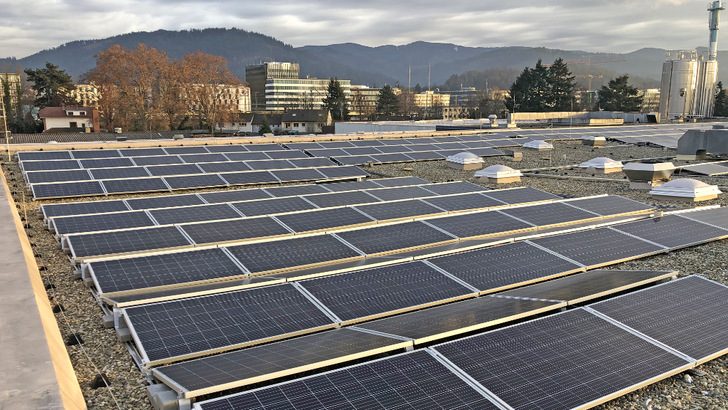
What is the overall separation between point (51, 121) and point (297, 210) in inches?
3382

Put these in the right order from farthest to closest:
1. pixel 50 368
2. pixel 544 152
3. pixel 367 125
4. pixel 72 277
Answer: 1. pixel 367 125
2. pixel 544 152
3. pixel 72 277
4. pixel 50 368

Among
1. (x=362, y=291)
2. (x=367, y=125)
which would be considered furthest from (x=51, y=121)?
(x=362, y=291)

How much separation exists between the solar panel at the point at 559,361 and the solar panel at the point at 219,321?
116 inches

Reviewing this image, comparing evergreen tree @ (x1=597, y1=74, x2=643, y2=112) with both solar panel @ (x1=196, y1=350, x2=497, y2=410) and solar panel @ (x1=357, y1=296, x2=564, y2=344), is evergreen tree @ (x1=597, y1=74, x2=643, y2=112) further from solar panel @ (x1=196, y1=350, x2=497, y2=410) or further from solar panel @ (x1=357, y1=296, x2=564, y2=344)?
solar panel @ (x1=196, y1=350, x2=497, y2=410)

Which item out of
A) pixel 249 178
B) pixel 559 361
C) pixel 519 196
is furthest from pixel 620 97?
pixel 559 361

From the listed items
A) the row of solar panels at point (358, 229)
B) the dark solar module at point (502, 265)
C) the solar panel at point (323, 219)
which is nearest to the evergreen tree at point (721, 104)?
the row of solar panels at point (358, 229)

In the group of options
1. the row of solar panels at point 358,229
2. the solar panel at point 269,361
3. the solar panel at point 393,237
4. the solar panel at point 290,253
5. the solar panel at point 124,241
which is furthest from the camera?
the solar panel at point 393,237

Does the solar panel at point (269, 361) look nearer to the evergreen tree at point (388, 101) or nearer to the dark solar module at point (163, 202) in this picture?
the dark solar module at point (163, 202)

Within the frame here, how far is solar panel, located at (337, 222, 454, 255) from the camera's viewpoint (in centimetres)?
1419

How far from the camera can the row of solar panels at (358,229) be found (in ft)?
45.2

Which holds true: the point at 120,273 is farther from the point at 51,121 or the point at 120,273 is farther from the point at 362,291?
the point at 51,121

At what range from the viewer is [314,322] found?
9.52 meters

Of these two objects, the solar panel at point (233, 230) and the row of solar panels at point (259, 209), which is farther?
the row of solar panels at point (259, 209)

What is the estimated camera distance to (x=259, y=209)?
1883 cm
